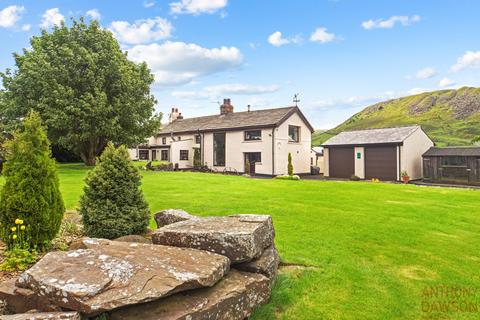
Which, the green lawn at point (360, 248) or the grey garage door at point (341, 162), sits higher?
the grey garage door at point (341, 162)

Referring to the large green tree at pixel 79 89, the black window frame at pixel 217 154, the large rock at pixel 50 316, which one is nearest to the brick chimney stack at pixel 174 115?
the black window frame at pixel 217 154

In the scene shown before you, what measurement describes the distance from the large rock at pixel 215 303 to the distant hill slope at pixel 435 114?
92.1 m

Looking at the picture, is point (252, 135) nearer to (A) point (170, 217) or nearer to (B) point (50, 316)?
(A) point (170, 217)

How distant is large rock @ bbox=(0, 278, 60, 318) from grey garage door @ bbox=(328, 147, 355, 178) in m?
35.9

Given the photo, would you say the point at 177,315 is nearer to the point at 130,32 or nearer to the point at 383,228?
A: the point at 383,228

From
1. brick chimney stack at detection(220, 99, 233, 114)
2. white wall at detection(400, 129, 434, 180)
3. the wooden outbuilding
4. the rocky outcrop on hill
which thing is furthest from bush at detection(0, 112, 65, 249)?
brick chimney stack at detection(220, 99, 233, 114)

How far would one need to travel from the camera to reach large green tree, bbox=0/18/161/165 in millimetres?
25984

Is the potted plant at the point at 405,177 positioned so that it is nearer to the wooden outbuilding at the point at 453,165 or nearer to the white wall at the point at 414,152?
the white wall at the point at 414,152

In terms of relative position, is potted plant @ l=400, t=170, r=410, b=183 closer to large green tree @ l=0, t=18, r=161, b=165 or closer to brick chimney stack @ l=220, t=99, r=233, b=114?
brick chimney stack @ l=220, t=99, r=233, b=114

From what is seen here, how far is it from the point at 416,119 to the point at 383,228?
410ft

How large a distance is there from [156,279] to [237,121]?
36.2 m

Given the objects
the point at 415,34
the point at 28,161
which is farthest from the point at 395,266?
the point at 415,34

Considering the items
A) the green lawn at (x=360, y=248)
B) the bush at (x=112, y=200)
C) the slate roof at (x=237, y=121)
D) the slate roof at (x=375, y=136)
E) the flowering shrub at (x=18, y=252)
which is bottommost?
the green lawn at (x=360, y=248)

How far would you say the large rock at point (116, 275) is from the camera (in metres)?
3.47
